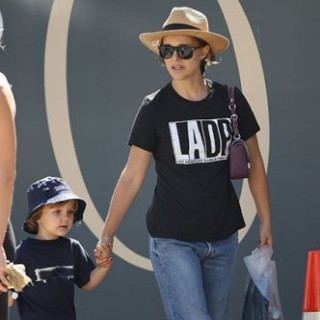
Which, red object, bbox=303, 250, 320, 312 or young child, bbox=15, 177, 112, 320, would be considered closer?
young child, bbox=15, 177, 112, 320

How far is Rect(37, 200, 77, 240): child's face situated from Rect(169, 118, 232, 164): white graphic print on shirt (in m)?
0.60

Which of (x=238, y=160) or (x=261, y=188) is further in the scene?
(x=261, y=188)

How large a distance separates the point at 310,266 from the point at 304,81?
1.59 metres

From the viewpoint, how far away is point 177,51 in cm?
425

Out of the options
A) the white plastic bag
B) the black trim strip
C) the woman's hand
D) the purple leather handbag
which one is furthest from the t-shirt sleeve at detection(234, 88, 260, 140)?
the woman's hand

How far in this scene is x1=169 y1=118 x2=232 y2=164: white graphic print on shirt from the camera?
4156 millimetres

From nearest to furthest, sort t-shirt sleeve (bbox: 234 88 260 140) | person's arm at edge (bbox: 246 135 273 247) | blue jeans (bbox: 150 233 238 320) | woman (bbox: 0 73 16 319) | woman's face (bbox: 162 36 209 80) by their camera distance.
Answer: woman (bbox: 0 73 16 319), blue jeans (bbox: 150 233 238 320), woman's face (bbox: 162 36 209 80), t-shirt sleeve (bbox: 234 88 260 140), person's arm at edge (bbox: 246 135 273 247)

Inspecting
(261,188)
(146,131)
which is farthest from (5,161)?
(261,188)

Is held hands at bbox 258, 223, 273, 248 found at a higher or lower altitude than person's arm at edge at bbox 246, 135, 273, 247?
lower

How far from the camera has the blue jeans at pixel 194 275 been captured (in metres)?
4.12

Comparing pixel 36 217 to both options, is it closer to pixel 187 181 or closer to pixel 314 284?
pixel 187 181

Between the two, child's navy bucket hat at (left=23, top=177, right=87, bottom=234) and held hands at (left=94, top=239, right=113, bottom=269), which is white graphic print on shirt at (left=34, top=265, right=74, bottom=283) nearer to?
held hands at (left=94, top=239, right=113, bottom=269)

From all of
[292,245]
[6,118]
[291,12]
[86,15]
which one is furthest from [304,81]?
[6,118]

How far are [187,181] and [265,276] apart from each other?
0.63 meters
